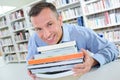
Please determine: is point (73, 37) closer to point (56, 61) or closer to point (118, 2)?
point (56, 61)

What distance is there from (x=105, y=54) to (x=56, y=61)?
1.19ft

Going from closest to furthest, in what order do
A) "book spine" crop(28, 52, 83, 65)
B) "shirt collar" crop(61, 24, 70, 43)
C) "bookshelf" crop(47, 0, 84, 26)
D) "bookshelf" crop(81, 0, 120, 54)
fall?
"book spine" crop(28, 52, 83, 65) → "shirt collar" crop(61, 24, 70, 43) → "bookshelf" crop(81, 0, 120, 54) → "bookshelf" crop(47, 0, 84, 26)

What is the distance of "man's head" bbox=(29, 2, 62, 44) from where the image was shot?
2.85 feet

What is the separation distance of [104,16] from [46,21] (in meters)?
3.13

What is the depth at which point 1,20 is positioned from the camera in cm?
656

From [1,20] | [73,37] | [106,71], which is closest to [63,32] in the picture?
[73,37]

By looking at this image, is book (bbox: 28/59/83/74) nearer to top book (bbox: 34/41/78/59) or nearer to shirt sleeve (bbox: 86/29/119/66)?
top book (bbox: 34/41/78/59)

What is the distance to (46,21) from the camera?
88 cm

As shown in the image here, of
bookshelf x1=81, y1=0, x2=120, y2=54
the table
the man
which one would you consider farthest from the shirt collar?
bookshelf x1=81, y1=0, x2=120, y2=54

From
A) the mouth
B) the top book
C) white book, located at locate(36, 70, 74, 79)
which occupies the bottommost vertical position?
white book, located at locate(36, 70, 74, 79)

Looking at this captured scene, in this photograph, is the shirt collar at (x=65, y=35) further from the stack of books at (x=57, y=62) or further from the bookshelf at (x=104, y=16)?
the bookshelf at (x=104, y=16)

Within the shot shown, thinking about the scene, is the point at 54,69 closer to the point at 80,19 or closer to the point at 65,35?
the point at 65,35

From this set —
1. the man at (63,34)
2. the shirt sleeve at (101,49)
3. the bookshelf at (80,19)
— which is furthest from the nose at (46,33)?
the bookshelf at (80,19)

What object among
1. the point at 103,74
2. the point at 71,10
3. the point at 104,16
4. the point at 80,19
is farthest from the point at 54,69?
the point at 71,10
